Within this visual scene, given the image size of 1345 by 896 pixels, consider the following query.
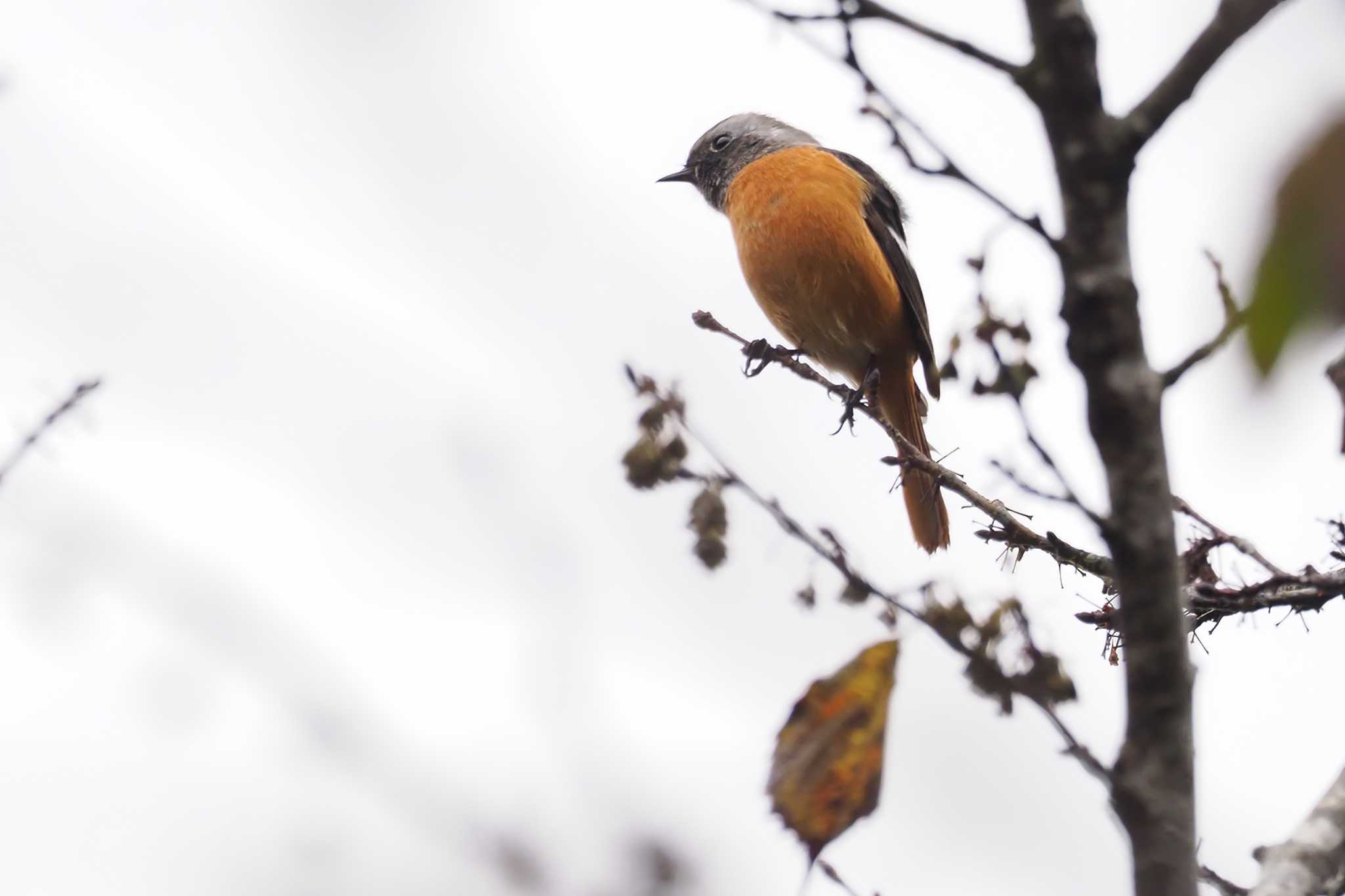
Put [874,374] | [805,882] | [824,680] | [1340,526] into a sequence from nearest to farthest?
[805,882] → [824,680] → [1340,526] → [874,374]

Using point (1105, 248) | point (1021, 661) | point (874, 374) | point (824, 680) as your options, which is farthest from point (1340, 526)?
point (874, 374)

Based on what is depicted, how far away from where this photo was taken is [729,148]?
288 inches

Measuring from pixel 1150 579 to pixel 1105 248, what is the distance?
1.36 ft

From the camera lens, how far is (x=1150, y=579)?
65.6 inches

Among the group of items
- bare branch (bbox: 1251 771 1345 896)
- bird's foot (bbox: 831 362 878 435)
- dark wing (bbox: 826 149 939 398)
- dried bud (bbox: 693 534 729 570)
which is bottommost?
bare branch (bbox: 1251 771 1345 896)

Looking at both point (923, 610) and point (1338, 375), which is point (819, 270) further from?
point (1338, 375)

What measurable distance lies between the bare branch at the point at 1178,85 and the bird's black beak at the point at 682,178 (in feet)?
19.7

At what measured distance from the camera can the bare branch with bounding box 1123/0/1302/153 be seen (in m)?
1.54

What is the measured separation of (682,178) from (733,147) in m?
0.42

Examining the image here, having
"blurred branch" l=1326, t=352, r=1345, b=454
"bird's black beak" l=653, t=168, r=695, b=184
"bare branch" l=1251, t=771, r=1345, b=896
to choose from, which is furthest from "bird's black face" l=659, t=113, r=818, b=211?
"blurred branch" l=1326, t=352, r=1345, b=454

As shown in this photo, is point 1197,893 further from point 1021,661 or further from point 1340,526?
point 1340,526

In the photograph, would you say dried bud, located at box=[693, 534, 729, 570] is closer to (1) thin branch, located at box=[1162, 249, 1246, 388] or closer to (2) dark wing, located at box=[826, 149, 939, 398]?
(1) thin branch, located at box=[1162, 249, 1246, 388]

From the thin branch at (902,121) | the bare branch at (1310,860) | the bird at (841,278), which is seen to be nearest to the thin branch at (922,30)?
the thin branch at (902,121)

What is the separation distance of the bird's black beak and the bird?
105 cm
